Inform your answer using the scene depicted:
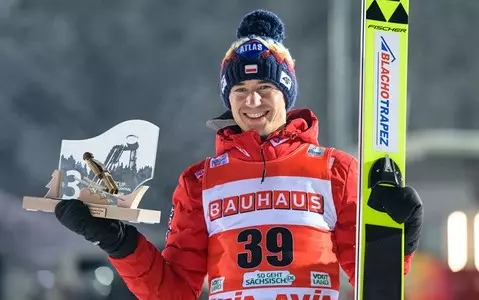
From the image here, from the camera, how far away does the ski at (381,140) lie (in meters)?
1.89

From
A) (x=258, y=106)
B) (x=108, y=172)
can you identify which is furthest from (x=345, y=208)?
(x=108, y=172)

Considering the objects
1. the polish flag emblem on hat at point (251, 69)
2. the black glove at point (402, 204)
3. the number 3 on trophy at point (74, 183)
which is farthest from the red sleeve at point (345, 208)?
the number 3 on trophy at point (74, 183)

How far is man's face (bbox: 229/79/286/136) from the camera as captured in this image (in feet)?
6.73

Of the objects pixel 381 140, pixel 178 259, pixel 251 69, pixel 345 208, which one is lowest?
pixel 178 259

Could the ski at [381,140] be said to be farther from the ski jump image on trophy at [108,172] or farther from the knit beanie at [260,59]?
the ski jump image on trophy at [108,172]

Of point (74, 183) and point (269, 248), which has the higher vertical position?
point (74, 183)

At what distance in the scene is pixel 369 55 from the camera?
1.95 metres

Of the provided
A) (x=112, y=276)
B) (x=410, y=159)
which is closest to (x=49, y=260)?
(x=112, y=276)

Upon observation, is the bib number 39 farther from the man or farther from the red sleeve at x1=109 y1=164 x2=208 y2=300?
the red sleeve at x1=109 y1=164 x2=208 y2=300

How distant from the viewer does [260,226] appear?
6.50ft

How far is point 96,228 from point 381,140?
1.92ft

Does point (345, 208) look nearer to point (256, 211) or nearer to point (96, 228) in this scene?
point (256, 211)

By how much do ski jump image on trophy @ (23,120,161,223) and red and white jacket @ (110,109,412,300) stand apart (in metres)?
0.11

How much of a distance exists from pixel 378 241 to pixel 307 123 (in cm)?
34
